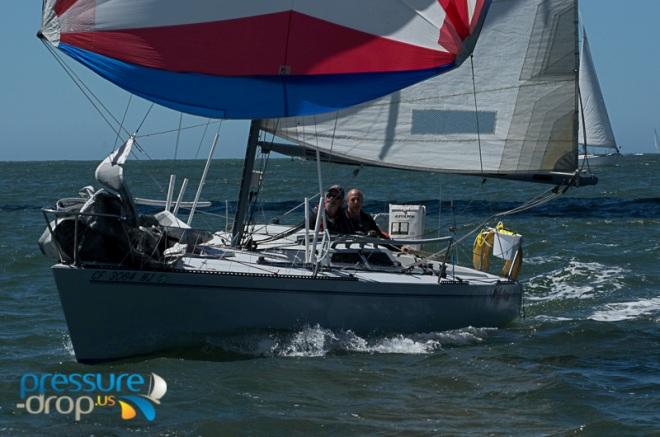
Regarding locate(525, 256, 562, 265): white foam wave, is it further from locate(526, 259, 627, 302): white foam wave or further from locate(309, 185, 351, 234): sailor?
locate(309, 185, 351, 234): sailor

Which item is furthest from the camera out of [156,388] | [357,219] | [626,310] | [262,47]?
[626,310]

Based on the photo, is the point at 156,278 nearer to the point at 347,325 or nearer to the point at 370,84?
the point at 347,325

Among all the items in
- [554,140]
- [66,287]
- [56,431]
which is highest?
[554,140]

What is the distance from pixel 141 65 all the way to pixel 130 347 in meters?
3.02

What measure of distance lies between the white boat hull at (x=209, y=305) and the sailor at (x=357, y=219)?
1.47m

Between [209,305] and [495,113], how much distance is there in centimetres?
568

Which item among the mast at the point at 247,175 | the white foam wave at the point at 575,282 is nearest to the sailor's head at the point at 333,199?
the mast at the point at 247,175

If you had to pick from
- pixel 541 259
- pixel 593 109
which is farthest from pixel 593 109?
pixel 541 259

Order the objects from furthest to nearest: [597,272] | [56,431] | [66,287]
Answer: [597,272], [66,287], [56,431]

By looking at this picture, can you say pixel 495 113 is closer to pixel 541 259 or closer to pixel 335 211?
pixel 335 211

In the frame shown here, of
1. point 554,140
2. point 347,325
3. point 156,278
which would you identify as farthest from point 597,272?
point 156,278

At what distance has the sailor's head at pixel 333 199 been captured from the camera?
1499 centimetres

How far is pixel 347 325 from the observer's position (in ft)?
44.8

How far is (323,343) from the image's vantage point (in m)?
13.4
